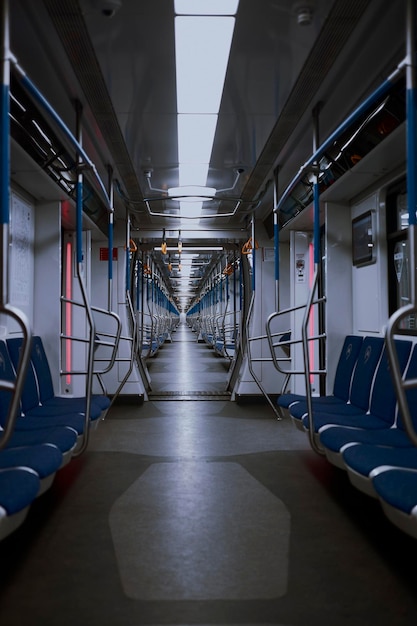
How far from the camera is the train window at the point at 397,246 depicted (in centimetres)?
363

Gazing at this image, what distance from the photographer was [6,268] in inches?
73.1

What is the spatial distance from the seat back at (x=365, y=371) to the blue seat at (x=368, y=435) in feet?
1.45

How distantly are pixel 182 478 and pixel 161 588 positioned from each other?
145cm

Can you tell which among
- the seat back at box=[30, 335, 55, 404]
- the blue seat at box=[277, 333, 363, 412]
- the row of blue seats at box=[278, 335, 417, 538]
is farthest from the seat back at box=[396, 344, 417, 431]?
the seat back at box=[30, 335, 55, 404]

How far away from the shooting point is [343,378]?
412cm

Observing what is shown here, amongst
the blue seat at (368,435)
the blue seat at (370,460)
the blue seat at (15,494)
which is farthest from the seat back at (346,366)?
the blue seat at (15,494)

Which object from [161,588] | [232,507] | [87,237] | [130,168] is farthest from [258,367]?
[161,588]

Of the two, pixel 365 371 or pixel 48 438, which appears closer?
pixel 48 438

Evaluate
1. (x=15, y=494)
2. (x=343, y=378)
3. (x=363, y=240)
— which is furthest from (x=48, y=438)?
(x=363, y=240)

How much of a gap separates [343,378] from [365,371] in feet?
1.54

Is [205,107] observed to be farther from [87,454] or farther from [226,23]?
[87,454]

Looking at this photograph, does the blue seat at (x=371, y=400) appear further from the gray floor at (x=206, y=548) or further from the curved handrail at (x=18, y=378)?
the curved handrail at (x=18, y=378)

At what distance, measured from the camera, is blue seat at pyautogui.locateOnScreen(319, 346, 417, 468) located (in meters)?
2.72

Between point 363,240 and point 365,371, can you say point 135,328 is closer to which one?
point 363,240
